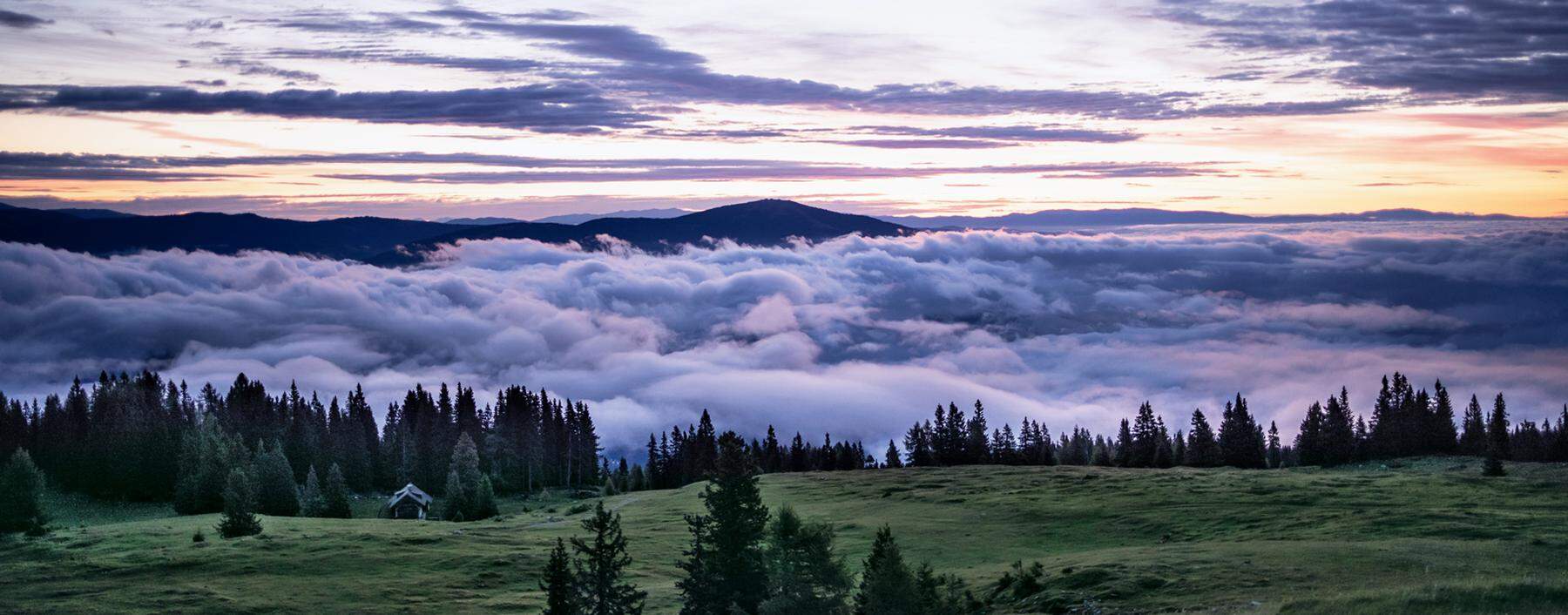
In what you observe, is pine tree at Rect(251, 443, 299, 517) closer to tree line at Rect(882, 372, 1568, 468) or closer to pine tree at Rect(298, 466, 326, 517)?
pine tree at Rect(298, 466, 326, 517)

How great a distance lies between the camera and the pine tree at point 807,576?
3684cm

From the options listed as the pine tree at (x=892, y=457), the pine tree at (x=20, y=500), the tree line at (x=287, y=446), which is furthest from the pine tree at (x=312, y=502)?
the pine tree at (x=892, y=457)

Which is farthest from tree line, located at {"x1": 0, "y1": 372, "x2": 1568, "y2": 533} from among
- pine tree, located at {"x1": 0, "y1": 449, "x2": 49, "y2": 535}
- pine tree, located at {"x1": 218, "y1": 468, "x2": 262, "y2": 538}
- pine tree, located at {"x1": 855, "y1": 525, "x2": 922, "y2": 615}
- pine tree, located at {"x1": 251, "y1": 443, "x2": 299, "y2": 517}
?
pine tree, located at {"x1": 855, "y1": 525, "x2": 922, "y2": 615}

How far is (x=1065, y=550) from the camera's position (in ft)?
224

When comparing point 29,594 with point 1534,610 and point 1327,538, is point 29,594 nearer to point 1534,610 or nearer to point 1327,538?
point 1534,610

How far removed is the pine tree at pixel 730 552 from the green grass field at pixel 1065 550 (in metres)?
14.2

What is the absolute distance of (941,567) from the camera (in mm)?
65062

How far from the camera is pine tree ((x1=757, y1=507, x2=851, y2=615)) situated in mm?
36844

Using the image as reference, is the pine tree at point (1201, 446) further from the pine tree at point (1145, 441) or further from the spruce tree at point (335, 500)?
the spruce tree at point (335, 500)

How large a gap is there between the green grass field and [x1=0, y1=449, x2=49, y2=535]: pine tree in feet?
11.1

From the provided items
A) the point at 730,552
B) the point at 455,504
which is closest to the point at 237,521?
the point at 455,504

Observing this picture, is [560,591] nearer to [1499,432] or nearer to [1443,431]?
[1499,432]

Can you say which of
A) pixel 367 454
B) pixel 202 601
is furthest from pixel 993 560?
pixel 367 454

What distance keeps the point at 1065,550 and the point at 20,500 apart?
79022 mm
